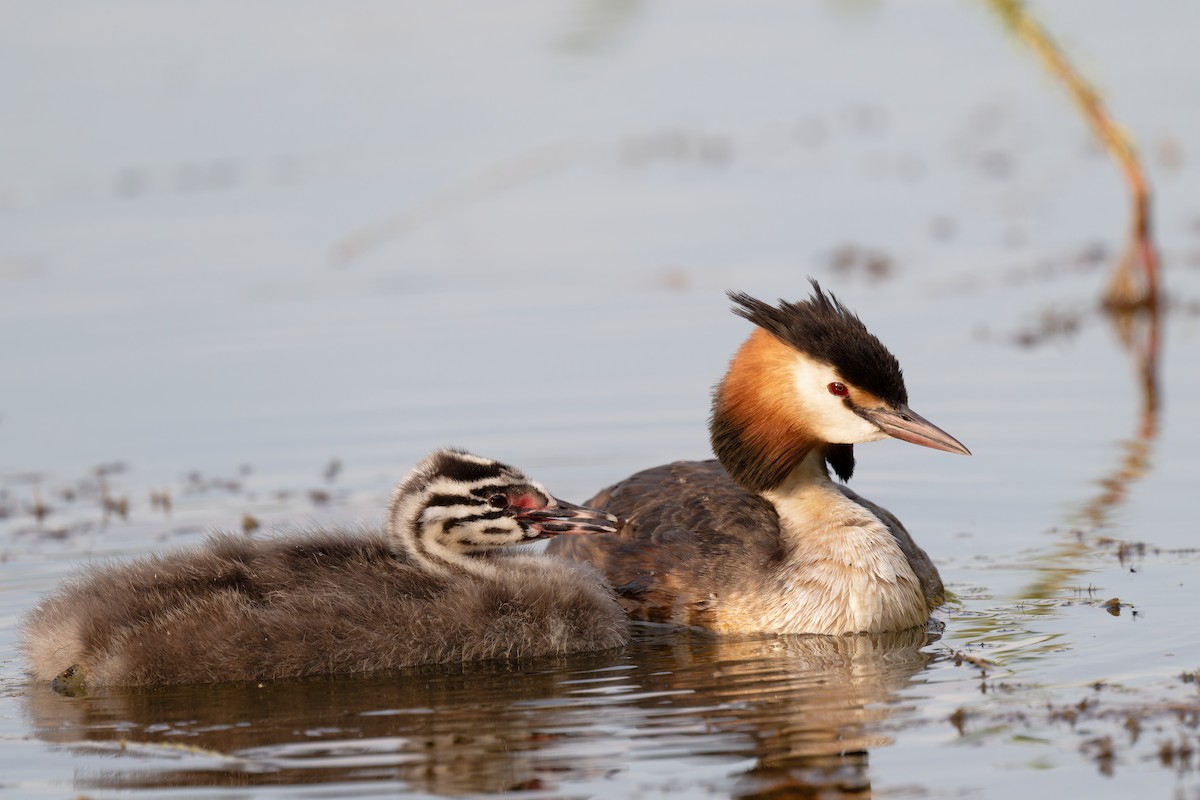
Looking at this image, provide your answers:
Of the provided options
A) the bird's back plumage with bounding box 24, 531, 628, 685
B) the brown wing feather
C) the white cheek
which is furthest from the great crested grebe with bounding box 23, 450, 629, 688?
the white cheek

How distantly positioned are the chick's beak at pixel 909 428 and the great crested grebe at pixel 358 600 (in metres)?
1.32

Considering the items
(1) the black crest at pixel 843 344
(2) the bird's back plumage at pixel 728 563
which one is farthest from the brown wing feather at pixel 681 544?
(1) the black crest at pixel 843 344

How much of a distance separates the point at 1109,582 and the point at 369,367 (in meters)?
6.66

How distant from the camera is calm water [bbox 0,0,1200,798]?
26.8 feet

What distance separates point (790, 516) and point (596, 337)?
5917 millimetres

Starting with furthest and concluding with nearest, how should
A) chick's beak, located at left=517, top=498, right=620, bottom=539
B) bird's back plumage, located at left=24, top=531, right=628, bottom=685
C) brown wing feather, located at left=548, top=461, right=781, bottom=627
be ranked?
brown wing feather, located at left=548, top=461, right=781, bottom=627 → chick's beak, located at left=517, top=498, right=620, bottom=539 → bird's back plumage, located at left=24, top=531, right=628, bottom=685

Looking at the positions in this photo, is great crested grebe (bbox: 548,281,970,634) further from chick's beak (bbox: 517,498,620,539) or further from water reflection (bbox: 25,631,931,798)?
chick's beak (bbox: 517,498,620,539)

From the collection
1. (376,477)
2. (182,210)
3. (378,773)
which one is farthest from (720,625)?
(182,210)

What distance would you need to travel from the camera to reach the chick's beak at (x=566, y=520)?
9664mm

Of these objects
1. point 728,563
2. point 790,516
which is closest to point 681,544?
point 728,563

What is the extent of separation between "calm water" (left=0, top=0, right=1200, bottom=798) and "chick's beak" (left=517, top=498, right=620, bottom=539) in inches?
22.7

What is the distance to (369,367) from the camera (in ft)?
50.5

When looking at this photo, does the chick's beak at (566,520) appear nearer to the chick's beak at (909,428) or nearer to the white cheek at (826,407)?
the white cheek at (826,407)

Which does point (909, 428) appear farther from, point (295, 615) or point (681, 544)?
point (295, 615)
